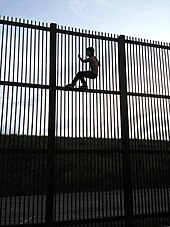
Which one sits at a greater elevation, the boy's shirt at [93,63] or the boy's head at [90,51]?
the boy's head at [90,51]

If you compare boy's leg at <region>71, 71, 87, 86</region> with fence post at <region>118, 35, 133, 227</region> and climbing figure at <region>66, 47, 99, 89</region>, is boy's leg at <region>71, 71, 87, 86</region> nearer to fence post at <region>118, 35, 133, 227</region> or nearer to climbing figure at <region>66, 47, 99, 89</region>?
climbing figure at <region>66, 47, 99, 89</region>

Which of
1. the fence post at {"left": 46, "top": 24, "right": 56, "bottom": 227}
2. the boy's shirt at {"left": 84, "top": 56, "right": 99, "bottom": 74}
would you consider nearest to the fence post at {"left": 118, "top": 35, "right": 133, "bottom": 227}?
the boy's shirt at {"left": 84, "top": 56, "right": 99, "bottom": 74}

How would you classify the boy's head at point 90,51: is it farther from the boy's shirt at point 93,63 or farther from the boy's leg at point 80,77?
the boy's leg at point 80,77

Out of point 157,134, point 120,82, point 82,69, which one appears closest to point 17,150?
point 82,69

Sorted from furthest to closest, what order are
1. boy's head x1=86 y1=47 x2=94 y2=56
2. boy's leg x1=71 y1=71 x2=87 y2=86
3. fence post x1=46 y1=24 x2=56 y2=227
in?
boy's head x1=86 y1=47 x2=94 y2=56 < boy's leg x1=71 y1=71 x2=87 y2=86 < fence post x1=46 y1=24 x2=56 y2=227

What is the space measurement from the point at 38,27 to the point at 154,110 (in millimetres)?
3445

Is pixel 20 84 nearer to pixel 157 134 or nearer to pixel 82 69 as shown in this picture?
pixel 82 69

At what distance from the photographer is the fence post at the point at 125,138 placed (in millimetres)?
6335

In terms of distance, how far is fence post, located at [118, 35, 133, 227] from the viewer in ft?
20.8

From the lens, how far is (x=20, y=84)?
6.01 m

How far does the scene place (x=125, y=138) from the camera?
666 cm

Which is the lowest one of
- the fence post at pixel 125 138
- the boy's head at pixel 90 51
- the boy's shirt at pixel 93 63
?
the fence post at pixel 125 138

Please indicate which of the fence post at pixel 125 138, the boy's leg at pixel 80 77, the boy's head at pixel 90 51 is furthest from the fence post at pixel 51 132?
the fence post at pixel 125 138

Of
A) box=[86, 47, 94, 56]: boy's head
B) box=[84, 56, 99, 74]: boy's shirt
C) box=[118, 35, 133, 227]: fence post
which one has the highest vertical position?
box=[86, 47, 94, 56]: boy's head
